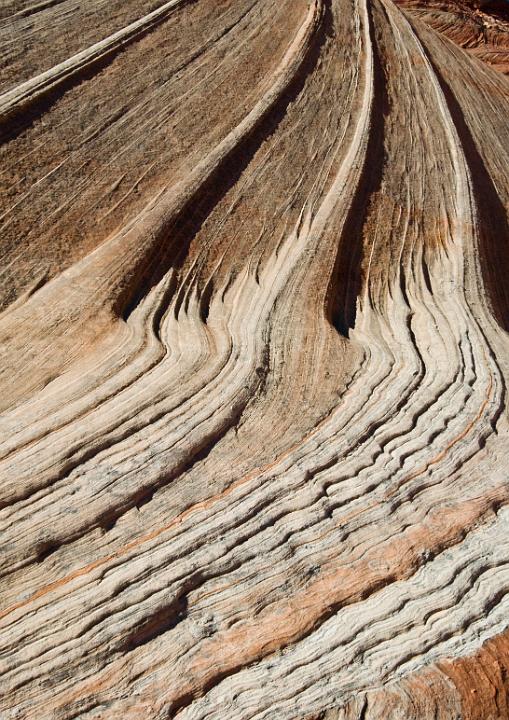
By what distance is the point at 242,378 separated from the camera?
4773 mm

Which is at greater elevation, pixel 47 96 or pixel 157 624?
pixel 47 96

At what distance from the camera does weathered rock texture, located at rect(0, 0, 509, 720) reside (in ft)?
11.4

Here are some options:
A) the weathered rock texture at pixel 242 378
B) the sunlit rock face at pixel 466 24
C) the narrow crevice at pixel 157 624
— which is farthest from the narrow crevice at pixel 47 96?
the sunlit rock face at pixel 466 24

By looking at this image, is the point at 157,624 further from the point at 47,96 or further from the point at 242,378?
the point at 47,96

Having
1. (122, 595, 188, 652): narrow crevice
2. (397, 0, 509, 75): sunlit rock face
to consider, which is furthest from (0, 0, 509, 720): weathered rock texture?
(397, 0, 509, 75): sunlit rock face

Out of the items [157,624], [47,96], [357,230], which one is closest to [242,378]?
[157,624]

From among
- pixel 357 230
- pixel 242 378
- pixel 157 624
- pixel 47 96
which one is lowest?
pixel 157 624

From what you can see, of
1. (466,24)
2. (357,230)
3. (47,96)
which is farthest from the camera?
(466,24)

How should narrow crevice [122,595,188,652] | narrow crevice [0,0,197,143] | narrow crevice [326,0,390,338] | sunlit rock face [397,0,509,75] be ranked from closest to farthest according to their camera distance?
1. narrow crevice [122,595,188,652]
2. narrow crevice [0,0,197,143]
3. narrow crevice [326,0,390,338]
4. sunlit rock face [397,0,509,75]

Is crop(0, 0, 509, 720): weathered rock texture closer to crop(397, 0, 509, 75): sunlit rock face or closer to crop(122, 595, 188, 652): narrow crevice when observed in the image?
crop(122, 595, 188, 652): narrow crevice

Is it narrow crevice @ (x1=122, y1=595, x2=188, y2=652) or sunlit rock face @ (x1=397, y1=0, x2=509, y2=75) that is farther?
sunlit rock face @ (x1=397, y1=0, x2=509, y2=75)

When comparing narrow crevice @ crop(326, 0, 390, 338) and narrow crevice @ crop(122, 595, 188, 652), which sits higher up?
narrow crevice @ crop(326, 0, 390, 338)

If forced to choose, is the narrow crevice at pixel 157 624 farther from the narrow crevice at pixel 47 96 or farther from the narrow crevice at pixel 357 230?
the narrow crevice at pixel 47 96

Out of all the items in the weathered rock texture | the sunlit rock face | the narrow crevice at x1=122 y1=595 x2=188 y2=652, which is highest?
the sunlit rock face
